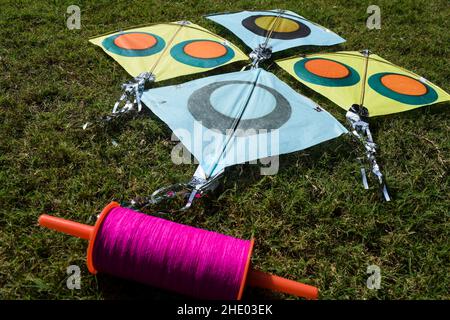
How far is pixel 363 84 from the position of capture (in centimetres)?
289

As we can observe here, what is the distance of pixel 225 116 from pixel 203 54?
83cm

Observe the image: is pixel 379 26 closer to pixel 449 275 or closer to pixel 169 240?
pixel 449 275

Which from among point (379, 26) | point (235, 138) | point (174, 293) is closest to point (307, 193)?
point (235, 138)

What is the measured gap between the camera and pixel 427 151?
8.26ft

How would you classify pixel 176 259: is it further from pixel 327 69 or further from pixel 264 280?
pixel 327 69

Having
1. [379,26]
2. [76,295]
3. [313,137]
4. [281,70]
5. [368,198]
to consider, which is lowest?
[76,295]

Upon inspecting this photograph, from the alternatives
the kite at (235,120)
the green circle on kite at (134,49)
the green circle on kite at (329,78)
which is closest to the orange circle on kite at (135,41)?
the green circle on kite at (134,49)

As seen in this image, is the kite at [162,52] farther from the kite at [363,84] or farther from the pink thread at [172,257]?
the pink thread at [172,257]

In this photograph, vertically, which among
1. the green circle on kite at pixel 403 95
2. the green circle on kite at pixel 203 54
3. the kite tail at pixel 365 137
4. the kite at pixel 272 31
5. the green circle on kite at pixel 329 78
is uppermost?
the kite at pixel 272 31

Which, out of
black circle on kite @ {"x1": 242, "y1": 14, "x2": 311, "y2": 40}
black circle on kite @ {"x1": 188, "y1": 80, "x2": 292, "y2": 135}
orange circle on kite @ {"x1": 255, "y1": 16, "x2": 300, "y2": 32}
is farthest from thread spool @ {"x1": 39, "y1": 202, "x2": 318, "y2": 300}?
→ orange circle on kite @ {"x1": 255, "y1": 16, "x2": 300, "y2": 32}

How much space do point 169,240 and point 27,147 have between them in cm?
119

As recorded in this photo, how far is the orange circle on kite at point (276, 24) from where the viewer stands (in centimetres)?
357

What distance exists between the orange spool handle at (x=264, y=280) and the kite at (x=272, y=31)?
6.50 ft

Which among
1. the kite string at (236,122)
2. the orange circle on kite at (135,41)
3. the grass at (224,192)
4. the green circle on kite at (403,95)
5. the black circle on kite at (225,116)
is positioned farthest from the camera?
the orange circle on kite at (135,41)
